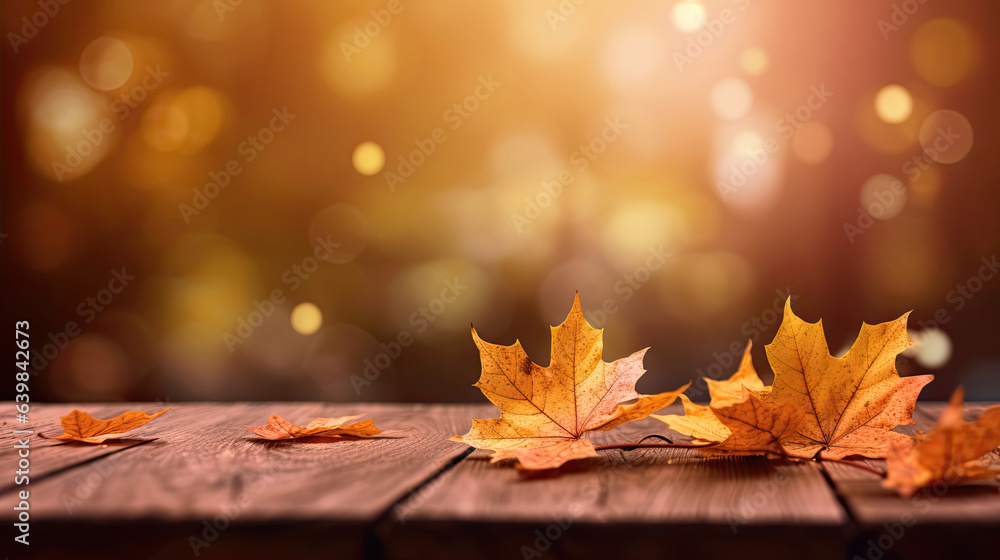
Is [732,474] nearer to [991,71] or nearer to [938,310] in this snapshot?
[938,310]

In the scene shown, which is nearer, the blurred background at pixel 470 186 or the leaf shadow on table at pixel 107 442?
the leaf shadow on table at pixel 107 442

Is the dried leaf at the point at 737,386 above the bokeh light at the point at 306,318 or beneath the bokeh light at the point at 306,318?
beneath

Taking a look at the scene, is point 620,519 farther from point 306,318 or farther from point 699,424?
point 306,318

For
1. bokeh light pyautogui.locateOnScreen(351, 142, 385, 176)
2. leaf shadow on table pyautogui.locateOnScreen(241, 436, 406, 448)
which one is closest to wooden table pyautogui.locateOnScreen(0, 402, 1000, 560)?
leaf shadow on table pyautogui.locateOnScreen(241, 436, 406, 448)

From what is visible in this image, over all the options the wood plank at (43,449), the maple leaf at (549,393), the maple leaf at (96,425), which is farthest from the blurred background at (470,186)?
the maple leaf at (549,393)

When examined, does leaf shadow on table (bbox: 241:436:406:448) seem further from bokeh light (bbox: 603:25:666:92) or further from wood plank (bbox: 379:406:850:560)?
bokeh light (bbox: 603:25:666:92)

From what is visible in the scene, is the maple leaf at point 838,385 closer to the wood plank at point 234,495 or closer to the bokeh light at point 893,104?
the wood plank at point 234,495
